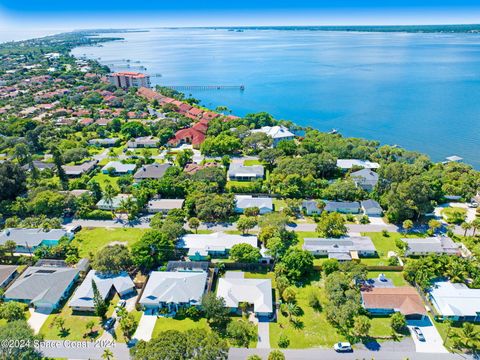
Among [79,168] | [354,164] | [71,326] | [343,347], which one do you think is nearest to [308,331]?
[343,347]

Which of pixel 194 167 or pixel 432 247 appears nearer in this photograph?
pixel 432 247

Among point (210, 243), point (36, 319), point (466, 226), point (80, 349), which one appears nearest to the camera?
point (80, 349)

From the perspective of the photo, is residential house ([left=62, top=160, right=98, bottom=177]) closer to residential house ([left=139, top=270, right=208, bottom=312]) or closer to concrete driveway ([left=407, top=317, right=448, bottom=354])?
residential house ([left=139, top=270, right=208, bottom=312])

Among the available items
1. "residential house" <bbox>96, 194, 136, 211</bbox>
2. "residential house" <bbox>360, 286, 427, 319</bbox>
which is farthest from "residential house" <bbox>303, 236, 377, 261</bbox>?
"residential house" <bbox>96, 194, 136, 211</bbox>

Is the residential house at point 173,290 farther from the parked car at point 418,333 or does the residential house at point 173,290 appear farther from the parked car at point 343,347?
the parked car at point 418,333

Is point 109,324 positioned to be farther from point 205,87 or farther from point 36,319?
point 205,87

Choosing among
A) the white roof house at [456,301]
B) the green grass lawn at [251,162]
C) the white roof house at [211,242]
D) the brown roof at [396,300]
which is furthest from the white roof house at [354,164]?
the brown roof at [396,300]
